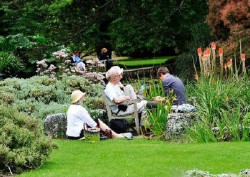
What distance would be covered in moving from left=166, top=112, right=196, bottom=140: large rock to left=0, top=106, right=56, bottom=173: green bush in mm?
3017

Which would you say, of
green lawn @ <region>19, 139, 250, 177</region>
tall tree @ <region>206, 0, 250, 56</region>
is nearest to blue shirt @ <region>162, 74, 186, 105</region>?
green lawn @ <region>19, 139, 250, 177</region>

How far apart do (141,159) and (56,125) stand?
3.71 metres

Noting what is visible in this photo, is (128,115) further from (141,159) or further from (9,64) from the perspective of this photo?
(9,64)

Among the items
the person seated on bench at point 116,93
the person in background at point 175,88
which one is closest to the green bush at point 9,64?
the person seated on bench at point 116,93

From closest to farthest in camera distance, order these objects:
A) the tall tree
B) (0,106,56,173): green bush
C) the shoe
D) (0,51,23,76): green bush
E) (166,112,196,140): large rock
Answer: (0,106,56,173): green bush → (166,112,196,140): large rock → the shoe → the tall tree → (0,51,23,76): green bush

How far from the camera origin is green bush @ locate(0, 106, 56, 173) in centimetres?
1036

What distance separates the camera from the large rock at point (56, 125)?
14406 mm

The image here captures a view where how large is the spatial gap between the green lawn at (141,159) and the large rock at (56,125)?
1.36m

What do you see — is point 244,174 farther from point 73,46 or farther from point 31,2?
point 73,46

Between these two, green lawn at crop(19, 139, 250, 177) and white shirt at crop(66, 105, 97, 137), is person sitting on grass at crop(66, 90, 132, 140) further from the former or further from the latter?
green lawn at crop(19, 139, 250, 177)

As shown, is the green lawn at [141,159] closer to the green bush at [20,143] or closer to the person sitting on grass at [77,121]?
the green bush at [20,143]

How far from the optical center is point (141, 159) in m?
11.1

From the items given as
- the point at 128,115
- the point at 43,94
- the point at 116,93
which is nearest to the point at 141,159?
the point at 128,115

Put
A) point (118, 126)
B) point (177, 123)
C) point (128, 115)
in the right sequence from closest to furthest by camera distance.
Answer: point (177, 123) < point (118, 126) < point (128, 115)
